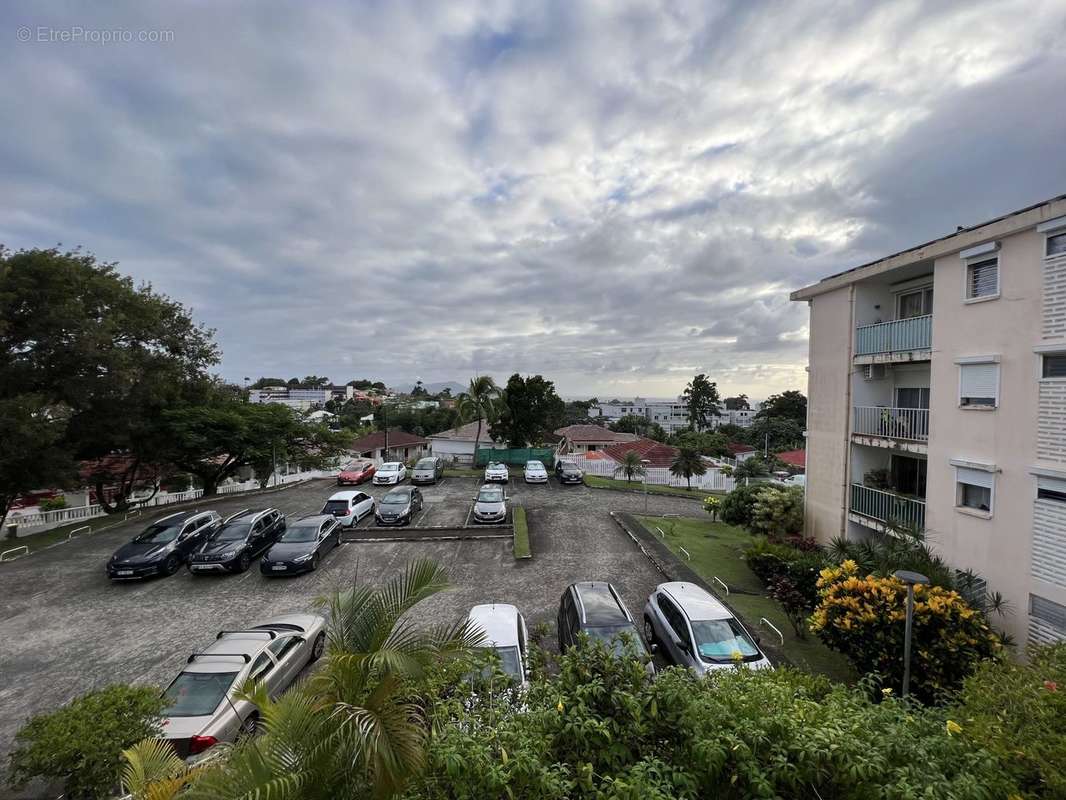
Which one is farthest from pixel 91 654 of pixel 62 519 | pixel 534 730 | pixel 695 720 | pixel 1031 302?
pixel 1031 302

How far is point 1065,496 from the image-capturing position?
8555mm

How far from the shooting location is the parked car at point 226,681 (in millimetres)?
6090

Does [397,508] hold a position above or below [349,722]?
below

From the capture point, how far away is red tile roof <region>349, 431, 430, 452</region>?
43763mm

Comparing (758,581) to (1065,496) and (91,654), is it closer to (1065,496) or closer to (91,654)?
(1065,496)

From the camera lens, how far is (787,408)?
7119cm

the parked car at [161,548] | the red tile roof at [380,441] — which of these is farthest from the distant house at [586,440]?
the parked car at [161,548]

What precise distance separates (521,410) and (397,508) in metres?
17.2

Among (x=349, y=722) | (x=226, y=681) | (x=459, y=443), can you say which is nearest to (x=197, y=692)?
(x=226, y=681)

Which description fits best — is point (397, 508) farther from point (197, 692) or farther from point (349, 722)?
point (349, 722)

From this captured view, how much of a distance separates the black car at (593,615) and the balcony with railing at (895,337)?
→ 9.58 metres

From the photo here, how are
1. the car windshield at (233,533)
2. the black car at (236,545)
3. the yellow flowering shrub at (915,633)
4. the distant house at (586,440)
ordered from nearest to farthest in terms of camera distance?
the yellow flowering shrub at (915,633) < the black car at (236,545) < the car windshield at (233,533) < the distant house at (586,440)

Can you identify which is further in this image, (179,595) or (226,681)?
(179,595)

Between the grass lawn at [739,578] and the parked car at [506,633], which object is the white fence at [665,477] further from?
the parked car at [506,633]
